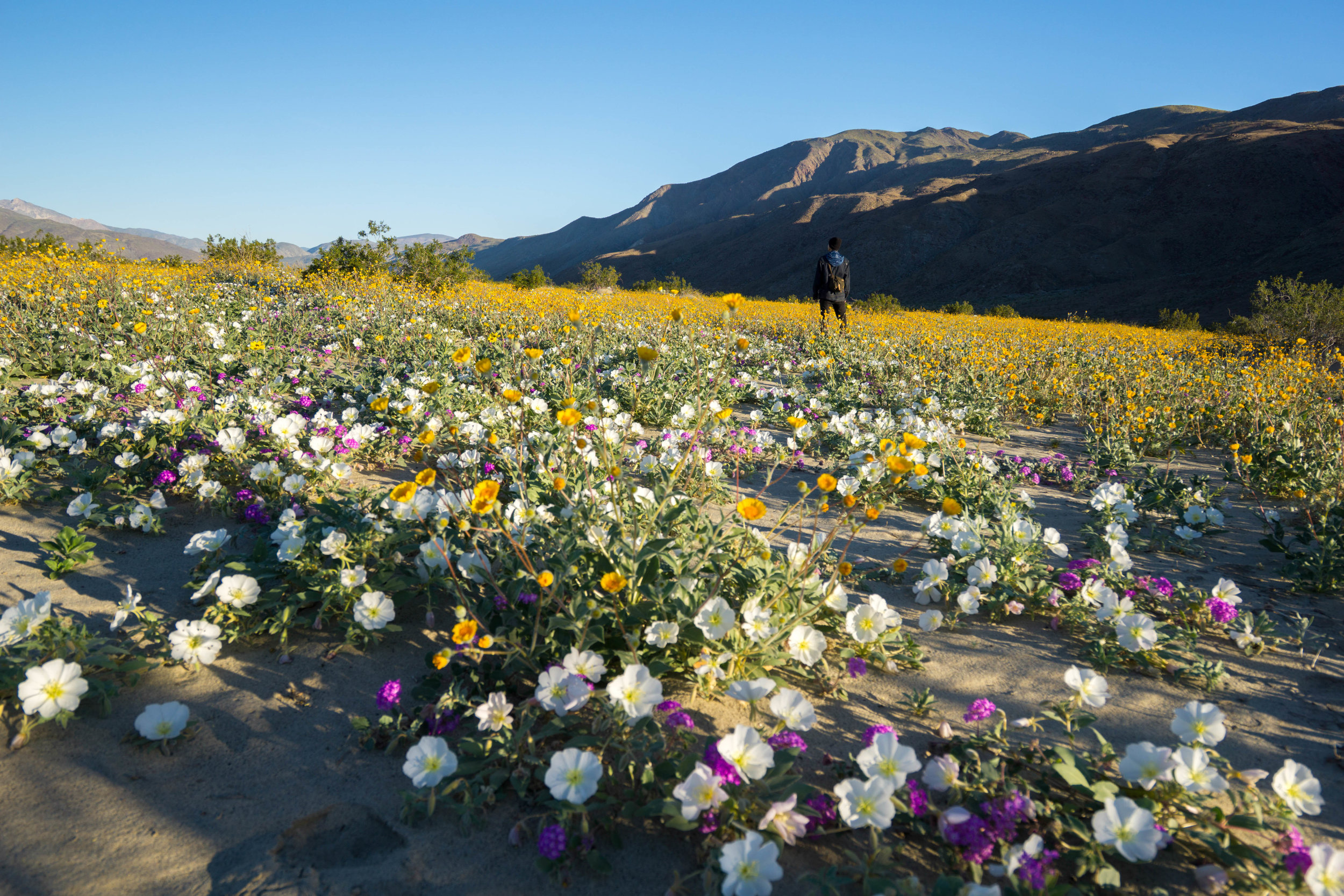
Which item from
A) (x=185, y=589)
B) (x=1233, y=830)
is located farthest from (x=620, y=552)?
(x=185, y=589)

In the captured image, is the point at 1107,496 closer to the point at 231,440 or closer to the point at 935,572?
the point at 935,572

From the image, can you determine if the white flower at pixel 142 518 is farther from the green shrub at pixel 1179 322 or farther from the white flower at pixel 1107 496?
the green shrub at pixel 1179 322

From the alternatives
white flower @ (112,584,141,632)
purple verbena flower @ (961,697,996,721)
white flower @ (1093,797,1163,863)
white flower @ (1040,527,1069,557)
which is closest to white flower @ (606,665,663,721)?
purple verbena flower @ (961,697,996,721)

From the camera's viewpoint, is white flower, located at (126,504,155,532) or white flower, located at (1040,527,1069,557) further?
white flower, located at (126,504,155,532)

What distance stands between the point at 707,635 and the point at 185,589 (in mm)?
2320

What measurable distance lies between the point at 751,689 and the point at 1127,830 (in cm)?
91

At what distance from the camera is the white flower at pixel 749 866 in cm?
127

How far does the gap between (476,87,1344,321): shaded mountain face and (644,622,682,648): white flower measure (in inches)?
1583

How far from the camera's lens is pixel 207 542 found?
102 inches

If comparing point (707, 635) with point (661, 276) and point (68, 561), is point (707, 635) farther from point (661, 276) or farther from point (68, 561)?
point (661, 276)

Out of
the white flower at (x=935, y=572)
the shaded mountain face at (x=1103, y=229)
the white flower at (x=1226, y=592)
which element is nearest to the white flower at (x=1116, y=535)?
the white flower at (x=1226, y=592)

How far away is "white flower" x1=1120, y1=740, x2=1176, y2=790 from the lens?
1519 mm

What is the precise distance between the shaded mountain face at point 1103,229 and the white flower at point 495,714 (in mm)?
40668

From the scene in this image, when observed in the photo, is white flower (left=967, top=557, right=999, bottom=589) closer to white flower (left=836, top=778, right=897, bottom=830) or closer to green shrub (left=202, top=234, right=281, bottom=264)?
white flower (left=836, top=778, right=897, bottom=830)
